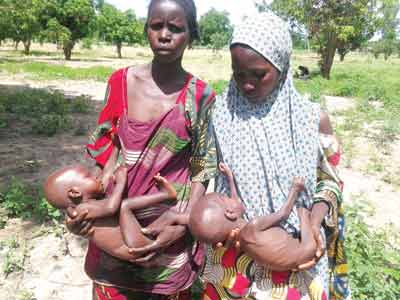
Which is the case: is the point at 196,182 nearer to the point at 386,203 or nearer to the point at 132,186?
the point at 132,186

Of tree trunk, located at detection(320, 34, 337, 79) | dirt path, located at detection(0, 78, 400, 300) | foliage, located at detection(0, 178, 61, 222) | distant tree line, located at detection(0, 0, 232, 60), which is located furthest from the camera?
distant tree line, located at detection(0, 0, 232, 60)

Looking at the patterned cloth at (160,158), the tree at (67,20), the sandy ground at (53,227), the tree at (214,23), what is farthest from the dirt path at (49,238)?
the tree at (214,23)

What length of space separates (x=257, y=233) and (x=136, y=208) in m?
0.46

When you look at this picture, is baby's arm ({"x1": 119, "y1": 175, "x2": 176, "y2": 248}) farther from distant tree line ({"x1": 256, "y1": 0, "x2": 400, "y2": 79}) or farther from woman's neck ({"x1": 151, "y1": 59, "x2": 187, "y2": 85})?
distant tree line ({"x1": 256, "y1": 0, "x2": 400, "y2": 79})

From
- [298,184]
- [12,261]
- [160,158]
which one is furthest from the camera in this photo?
[12,261]

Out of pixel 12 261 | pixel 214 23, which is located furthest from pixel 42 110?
pixel 214 23

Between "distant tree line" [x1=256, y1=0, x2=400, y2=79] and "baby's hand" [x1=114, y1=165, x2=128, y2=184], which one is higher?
"distant tree line" [x1=256, y1=0, x2=400, y2=79]

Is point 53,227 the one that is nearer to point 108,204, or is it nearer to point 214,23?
point 108,204

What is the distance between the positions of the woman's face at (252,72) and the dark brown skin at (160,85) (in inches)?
9.5

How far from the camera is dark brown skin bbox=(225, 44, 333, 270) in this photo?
52.3 inches

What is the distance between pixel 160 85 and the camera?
1.56m

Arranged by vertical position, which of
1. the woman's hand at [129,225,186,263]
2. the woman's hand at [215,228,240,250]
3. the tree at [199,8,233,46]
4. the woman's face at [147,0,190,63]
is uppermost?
the tree at [199,8,233,46]

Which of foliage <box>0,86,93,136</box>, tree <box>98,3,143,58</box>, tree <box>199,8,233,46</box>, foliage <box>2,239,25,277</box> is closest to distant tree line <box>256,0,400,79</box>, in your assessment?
foliage <box>0,86,93,136</box>

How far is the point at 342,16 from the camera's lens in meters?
16.7
